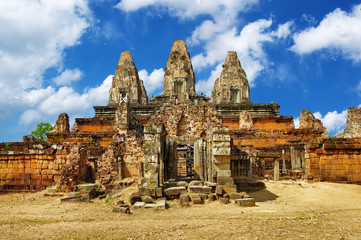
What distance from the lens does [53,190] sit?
12195mm

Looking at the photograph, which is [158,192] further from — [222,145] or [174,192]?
[222,145]

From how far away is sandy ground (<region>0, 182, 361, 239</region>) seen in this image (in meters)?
5.68

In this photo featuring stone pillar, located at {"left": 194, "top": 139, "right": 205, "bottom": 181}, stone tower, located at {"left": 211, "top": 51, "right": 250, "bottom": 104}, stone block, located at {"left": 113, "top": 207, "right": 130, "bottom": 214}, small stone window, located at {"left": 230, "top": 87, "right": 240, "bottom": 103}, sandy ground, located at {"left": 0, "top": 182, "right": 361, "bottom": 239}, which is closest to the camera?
sandy ground, located at {"left": 0, "top": 182, "right": 361, "bottom": 239}

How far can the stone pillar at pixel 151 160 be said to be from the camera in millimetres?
9320

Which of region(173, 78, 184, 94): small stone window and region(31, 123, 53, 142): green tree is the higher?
region(173, 78, 184, 94): small stone window

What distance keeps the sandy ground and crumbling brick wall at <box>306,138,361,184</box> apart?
2.77 m

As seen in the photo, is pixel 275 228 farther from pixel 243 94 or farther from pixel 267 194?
pixel 243 94

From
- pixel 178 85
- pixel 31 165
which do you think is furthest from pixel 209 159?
pixel 178 85

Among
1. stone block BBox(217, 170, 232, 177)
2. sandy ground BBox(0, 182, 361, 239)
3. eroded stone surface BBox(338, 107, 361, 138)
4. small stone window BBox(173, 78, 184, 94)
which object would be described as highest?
small stone window BBox(173, 78, 184, 94)

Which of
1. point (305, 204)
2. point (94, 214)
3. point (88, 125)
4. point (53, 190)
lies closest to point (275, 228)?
point (305, 204)

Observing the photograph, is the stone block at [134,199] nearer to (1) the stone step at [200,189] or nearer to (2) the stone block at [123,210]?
(2) the stone block at [123,210]

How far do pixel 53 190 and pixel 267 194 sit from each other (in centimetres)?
901

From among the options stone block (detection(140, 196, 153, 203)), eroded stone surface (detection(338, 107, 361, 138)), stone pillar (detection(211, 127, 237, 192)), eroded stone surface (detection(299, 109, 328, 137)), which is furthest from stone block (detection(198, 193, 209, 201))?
eroded stone surface (detection(338, 107, 361, 138))

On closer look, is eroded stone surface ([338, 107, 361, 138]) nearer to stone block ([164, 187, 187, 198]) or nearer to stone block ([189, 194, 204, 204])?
stone block ([189, 194, 204, 204])
